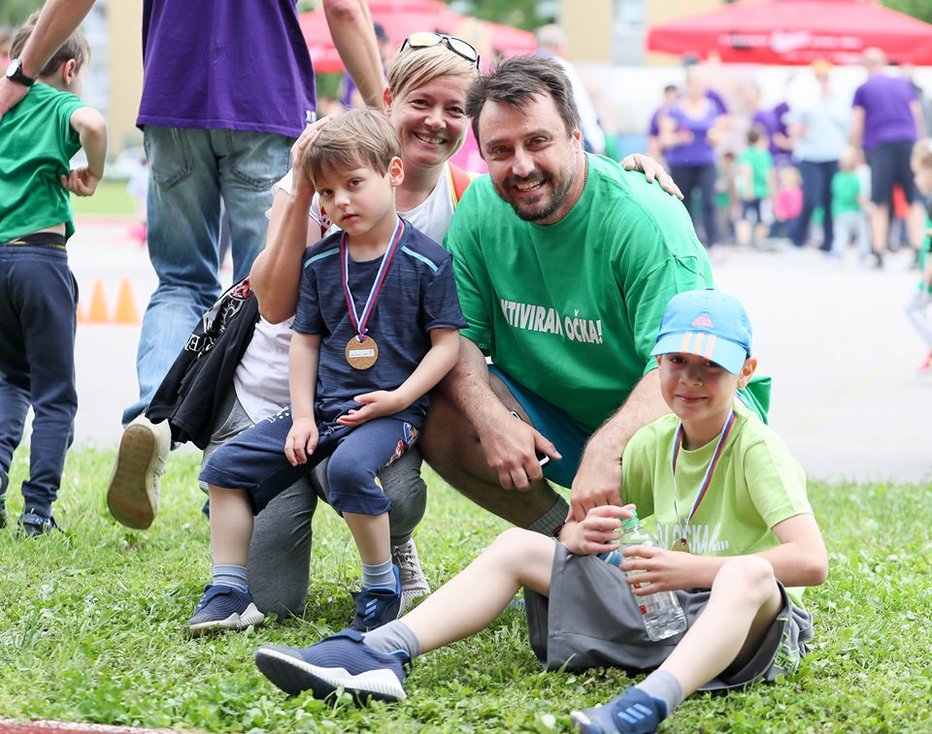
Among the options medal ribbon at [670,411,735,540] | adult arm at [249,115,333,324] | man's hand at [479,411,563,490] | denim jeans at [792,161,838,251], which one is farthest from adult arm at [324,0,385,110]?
denim jeans at [792,161,838,251]

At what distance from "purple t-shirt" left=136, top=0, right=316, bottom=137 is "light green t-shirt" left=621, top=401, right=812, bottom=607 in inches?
83.7

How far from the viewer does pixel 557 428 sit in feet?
15.3

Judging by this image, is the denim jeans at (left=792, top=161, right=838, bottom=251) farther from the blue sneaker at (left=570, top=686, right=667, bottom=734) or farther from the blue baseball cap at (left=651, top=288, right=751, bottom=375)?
the blue sneaker at (left=570, top=686, right=667, bottom=734)

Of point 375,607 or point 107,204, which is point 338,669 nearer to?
point 375,607

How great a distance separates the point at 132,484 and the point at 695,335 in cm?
207

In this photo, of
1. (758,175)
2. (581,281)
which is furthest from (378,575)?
(758,175)

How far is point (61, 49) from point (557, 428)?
98.2 inches

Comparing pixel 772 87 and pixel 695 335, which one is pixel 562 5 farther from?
pixel 695 335

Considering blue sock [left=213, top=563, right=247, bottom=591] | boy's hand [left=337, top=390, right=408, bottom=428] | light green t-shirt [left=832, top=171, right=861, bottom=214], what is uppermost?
boy's hand [left=337, top=390, right=408, bottom=428]

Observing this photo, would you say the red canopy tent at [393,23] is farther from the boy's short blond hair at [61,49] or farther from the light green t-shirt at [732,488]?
the light green t-shirt at [732,488]

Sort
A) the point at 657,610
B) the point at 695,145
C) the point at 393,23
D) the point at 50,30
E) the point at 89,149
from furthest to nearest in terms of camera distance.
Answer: the point at 393,23, the point at 695,145, the point at 89,149, the point at 50,30, the point at 657,610

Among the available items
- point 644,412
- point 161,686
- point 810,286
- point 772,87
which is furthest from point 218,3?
point 772,87

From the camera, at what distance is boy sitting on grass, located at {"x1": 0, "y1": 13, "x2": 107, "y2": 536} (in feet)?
17.4

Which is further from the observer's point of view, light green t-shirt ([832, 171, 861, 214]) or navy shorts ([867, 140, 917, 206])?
light green t-shirt ([832, 171, 861, 214])
